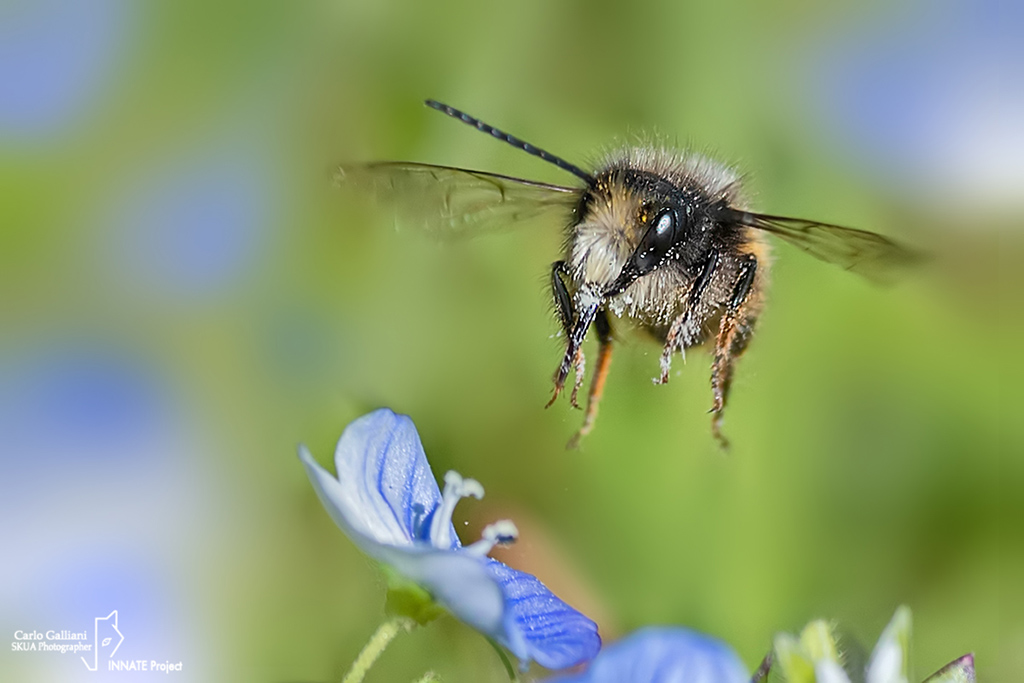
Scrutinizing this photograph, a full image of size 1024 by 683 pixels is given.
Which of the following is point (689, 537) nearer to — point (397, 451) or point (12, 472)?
point (397, 451)

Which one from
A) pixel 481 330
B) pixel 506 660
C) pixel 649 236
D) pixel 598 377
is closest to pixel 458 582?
pixel 506 660

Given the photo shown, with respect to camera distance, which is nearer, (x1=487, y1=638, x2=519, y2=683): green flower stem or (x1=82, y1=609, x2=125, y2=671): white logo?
(x1=487, y1=638, x2=519, y2=683): green flower stem

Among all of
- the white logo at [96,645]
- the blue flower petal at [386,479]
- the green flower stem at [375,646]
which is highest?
the blue flower petal at [386,479]

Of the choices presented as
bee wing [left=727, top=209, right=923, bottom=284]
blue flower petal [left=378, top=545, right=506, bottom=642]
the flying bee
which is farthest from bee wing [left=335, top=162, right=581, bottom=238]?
blue flower petal [left=378, top=545, right=506, bottom=642]

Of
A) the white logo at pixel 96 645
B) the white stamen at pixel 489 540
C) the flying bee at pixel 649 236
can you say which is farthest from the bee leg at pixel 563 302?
the white logo at pixel 96 645

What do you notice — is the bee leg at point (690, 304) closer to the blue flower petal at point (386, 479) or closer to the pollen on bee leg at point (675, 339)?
the pollen on bee leg at point (675, 339)

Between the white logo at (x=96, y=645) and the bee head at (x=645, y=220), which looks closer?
the bee head at (x=645, y=220)

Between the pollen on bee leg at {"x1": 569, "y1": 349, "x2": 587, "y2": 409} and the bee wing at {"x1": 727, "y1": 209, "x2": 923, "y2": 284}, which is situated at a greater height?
the bee wing at {"x1": 727, "y1": 209, "x2": 923, "y2": 284}

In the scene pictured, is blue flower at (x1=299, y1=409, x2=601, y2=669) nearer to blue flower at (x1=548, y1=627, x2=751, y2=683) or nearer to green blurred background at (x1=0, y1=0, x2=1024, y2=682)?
blue flower at (x1=548, y1=627, x2=751, y2=683)
